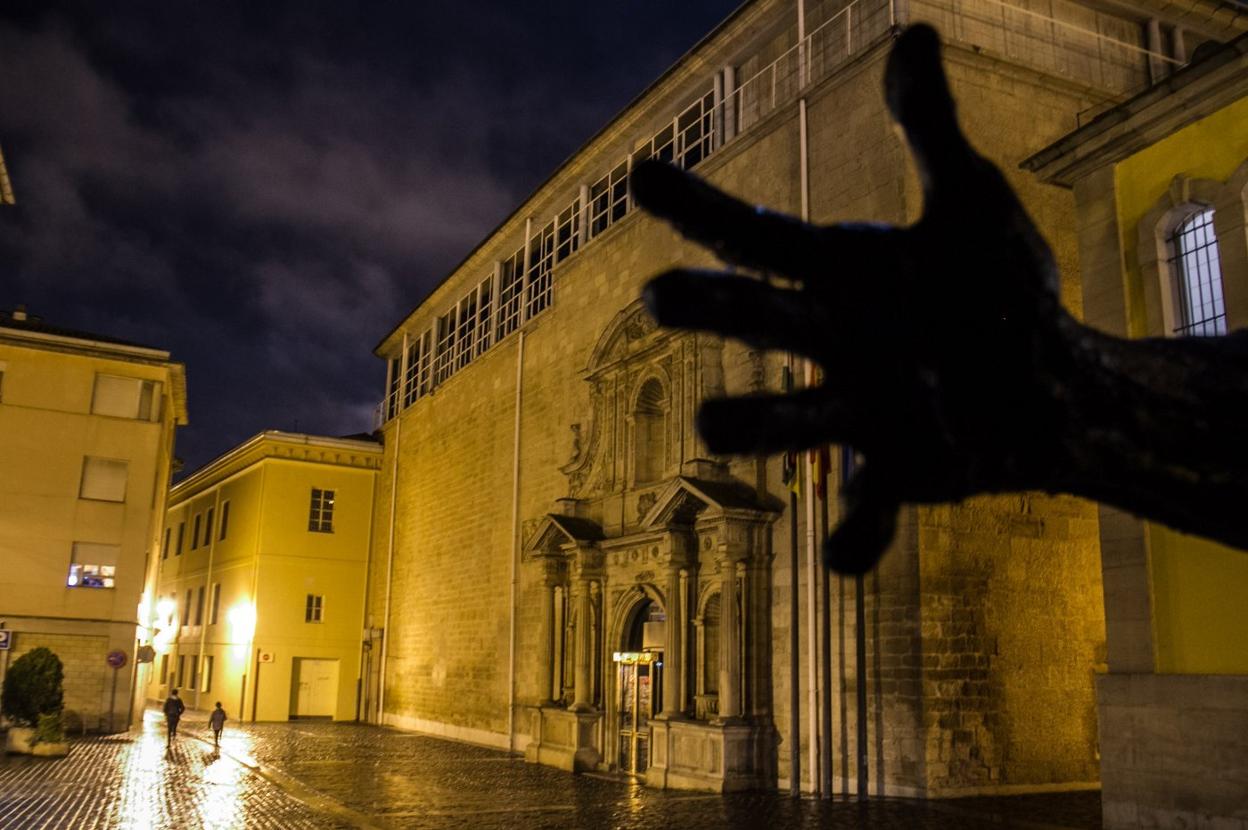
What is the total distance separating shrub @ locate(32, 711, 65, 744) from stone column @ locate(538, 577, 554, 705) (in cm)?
921

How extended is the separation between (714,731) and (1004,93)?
393 inches

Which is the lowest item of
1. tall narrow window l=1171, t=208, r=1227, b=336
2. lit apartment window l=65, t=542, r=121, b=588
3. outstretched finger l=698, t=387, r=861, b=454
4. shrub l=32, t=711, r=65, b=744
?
shrub l=32, t=711, r=65, b=744

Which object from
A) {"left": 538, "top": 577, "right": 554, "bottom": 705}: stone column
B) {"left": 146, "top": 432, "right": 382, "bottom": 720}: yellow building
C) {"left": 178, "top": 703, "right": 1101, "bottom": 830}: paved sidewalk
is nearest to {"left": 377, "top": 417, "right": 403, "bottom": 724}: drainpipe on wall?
{"left": 146, "top": 432, "right": 382, "bottom": 720}: yellow building

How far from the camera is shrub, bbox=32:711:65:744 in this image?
21.4 meters

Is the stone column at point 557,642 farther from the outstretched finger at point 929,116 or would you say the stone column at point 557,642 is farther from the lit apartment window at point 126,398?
the outstretched finger at point 929,116

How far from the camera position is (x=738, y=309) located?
80.4 inches

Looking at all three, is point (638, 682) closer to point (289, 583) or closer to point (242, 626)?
point (289, 583)

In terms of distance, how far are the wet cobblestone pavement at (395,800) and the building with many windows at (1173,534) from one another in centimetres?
138

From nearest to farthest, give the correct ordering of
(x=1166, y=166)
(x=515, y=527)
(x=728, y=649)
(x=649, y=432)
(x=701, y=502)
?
(x=1166, y=166)
(x=728, y=649)
(x=701, y=502)
(x=649, y=432)
(x=515, y=527)

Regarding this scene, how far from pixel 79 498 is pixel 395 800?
690 inches

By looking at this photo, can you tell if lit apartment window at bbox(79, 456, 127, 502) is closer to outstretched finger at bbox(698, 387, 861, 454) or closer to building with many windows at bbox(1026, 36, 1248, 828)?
building with many windows at bbox(1026, 36, 1248, 828)

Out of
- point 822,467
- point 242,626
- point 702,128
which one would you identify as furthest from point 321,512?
point 822,467

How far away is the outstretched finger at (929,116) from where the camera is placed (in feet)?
6.75

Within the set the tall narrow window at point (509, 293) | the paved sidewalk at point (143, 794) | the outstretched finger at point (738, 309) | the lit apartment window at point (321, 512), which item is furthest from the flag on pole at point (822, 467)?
the lit apartment window at point (321, 512)
